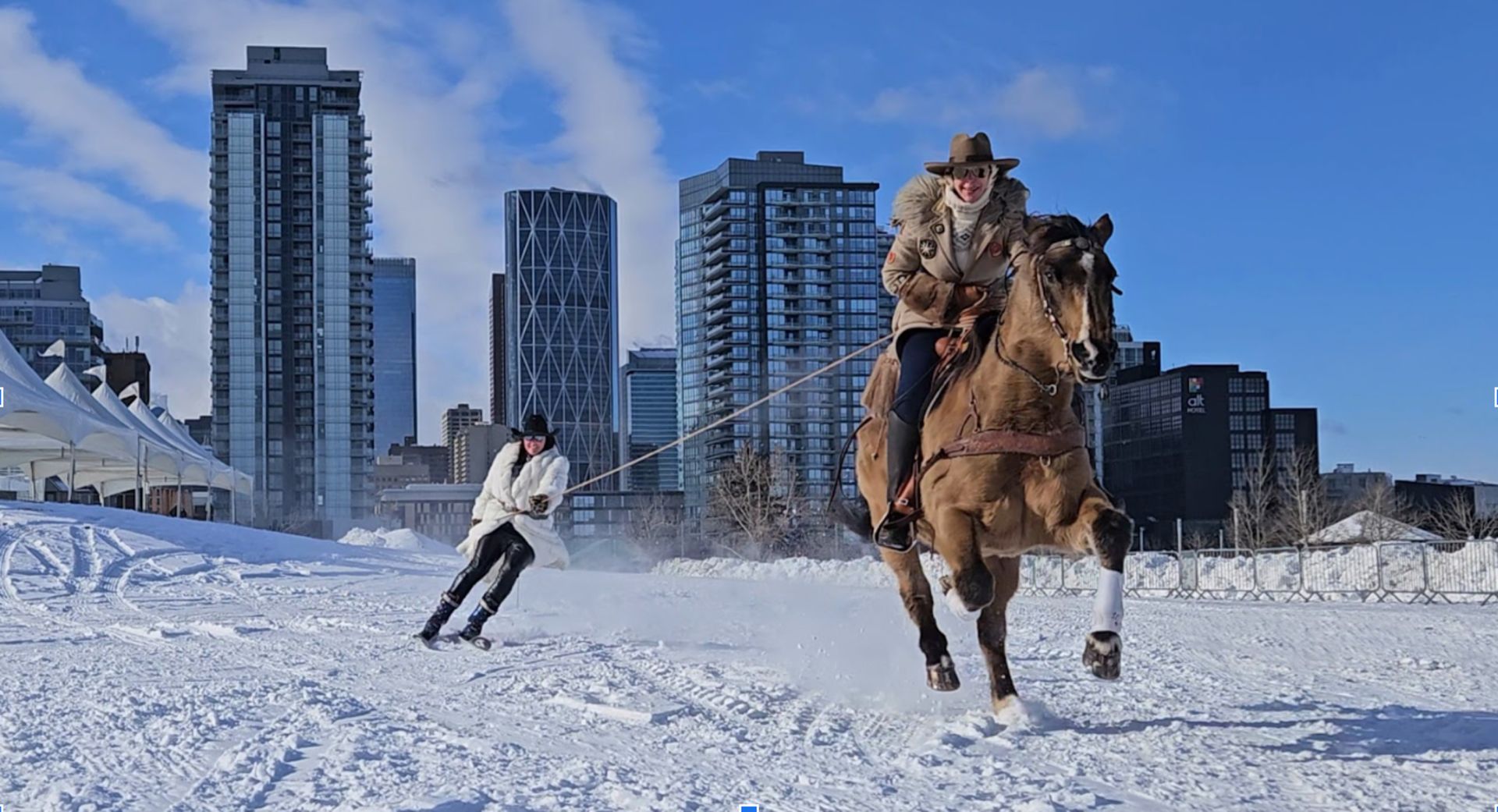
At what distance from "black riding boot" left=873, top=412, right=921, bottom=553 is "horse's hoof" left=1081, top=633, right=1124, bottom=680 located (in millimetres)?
1373

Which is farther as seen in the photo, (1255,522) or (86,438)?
(1255,522)

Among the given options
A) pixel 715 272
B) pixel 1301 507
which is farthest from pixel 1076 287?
pixel 715 272

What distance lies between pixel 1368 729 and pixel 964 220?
11.2 feet

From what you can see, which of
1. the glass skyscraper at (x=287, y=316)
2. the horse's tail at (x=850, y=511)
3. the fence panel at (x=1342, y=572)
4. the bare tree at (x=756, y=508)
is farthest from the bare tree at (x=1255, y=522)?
the glass skyscraper at (x=287, y=316)

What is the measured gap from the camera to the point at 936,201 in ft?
26.7

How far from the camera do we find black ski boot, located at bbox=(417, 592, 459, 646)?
1242 centimetres

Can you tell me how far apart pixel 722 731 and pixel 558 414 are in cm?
14128

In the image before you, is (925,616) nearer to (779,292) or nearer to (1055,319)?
(1055,319)

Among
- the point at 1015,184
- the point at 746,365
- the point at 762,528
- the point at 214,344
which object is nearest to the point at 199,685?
the point at 1015,184

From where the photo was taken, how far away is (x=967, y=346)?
7.53m

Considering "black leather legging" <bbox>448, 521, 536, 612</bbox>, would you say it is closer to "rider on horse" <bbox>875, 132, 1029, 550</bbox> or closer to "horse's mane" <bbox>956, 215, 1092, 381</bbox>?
"rider on horse" <bbox>875, 132, 1029, 550</bbox>

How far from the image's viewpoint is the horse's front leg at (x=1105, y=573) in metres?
6.43

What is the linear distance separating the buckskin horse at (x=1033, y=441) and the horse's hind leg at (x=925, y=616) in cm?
36

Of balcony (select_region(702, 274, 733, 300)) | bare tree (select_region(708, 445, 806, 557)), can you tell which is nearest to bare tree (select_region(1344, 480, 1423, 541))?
bare tree (select_region(708, 445, 806, 557))
